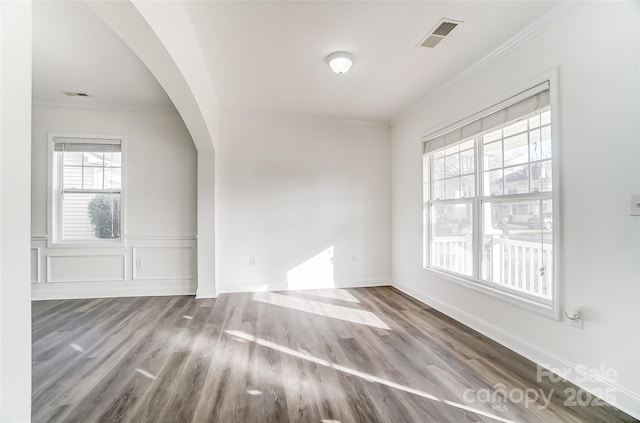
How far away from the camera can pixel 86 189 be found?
4074 mm

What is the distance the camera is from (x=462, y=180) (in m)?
3.27

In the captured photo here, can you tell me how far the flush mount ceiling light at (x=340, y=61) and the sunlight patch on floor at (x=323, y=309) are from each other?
8.79ft

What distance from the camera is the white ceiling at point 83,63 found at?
2.29m

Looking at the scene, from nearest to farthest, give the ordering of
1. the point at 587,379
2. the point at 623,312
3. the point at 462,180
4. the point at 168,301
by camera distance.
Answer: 1. the point at 623,312
2. the point at 587,379
3. the point at 462,180
4. the point at 168,301

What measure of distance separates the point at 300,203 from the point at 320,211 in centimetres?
35

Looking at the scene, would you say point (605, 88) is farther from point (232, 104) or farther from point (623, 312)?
point (232, 104)

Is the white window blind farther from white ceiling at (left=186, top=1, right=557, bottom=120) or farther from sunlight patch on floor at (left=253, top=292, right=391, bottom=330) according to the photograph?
sunlight patch on floor at (left=253, top=292, right=391, bottom=330)

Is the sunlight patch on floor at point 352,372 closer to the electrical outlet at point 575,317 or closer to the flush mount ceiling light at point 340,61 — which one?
the electrical outlet at point 575,317

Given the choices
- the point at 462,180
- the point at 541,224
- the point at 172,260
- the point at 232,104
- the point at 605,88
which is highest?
the point at 232,104

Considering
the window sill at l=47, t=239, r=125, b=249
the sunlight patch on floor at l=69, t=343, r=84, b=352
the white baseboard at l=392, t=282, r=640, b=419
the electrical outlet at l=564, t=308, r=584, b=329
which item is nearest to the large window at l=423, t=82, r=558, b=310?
the electrical outlet at l=564, t=308, r=584, b=329

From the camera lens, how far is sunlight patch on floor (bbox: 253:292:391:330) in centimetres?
317

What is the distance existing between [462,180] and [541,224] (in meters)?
1.03

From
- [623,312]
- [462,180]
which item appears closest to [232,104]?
[462,180]

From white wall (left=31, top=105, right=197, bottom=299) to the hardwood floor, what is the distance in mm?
675
